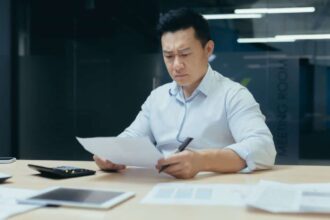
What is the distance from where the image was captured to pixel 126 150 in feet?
4.22

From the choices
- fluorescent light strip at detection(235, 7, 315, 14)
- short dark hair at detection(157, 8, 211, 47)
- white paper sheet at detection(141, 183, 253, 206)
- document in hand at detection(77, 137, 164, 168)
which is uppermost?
fluorescent light strip at detection(235, 7, 315, 14)

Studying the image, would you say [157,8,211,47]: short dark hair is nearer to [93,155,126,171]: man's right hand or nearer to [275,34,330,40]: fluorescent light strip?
[93,155,126,171]: man's right hand

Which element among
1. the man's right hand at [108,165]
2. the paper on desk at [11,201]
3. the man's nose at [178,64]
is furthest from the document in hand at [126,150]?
the man's nose at [178,64]

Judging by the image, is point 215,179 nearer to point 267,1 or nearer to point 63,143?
point 267,1

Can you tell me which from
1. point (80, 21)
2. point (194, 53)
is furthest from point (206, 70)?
point (80, 21)

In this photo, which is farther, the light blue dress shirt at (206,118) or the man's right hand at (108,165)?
the light blue dress shirt at (206,118)

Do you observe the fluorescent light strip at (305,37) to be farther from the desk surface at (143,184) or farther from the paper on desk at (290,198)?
the paper on desk at (290,198)

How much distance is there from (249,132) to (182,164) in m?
0.38

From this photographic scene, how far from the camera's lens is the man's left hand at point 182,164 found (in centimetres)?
125

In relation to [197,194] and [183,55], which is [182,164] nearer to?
[197,194]

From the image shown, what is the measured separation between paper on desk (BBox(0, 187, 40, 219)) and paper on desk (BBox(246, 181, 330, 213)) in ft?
1.61

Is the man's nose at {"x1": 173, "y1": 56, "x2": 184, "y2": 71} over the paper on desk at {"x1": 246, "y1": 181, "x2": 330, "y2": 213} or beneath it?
over

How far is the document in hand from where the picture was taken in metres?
1.22

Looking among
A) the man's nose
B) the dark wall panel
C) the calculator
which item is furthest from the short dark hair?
the dark wall panel
